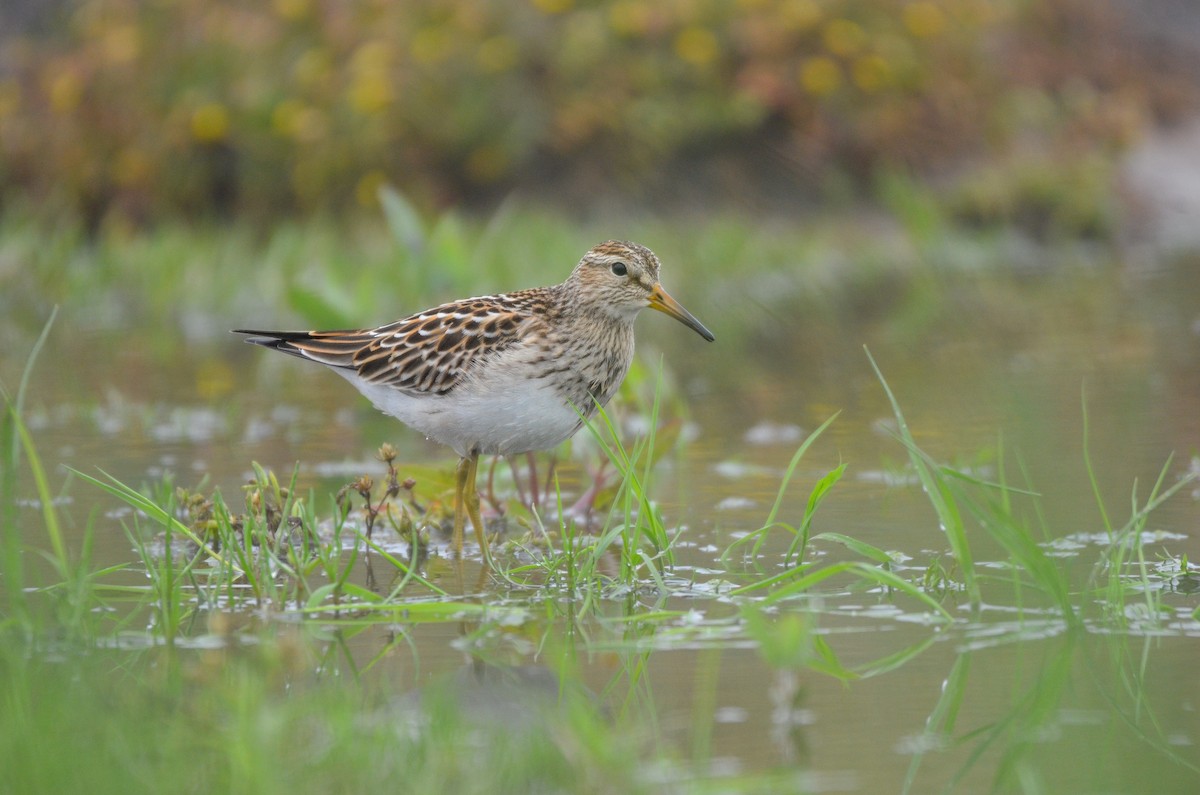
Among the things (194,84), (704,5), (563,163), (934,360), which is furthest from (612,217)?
(934,360)

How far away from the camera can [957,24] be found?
18281 mm

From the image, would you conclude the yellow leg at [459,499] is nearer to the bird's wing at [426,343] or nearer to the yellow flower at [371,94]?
the bird's wing at [426,343]

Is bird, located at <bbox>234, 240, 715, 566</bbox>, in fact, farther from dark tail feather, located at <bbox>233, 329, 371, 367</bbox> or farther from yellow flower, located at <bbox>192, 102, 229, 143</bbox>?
yellow flower, located at <bbox>192, 102, 229, 143</bbox>

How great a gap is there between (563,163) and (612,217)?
1.05 metres

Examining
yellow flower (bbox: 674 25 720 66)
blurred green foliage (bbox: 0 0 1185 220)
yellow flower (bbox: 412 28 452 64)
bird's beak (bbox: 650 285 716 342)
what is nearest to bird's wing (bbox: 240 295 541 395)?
bird's beak (bbox: 650 285 716 342)

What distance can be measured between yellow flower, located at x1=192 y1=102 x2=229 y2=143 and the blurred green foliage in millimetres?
23

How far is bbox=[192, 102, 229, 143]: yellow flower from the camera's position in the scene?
1611 cm

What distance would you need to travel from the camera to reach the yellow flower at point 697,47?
662 inches

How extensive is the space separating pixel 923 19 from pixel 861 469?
1148 centimetres

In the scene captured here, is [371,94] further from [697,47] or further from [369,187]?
[697,47]

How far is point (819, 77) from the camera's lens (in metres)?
16.9

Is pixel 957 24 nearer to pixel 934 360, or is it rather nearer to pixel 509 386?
pixel 934 360

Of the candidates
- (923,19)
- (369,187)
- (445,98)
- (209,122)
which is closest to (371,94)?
(445,98)

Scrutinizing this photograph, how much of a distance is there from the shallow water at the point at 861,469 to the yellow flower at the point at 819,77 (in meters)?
3.33
